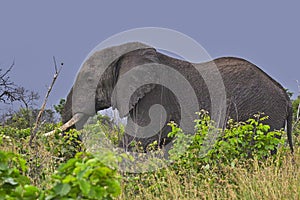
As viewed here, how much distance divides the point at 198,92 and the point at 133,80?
39.0 inches

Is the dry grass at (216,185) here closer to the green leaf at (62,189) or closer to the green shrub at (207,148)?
the green shrub at (207,148)

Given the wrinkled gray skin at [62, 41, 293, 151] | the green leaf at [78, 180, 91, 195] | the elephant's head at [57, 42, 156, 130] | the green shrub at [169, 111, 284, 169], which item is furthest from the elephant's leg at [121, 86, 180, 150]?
the green leaf at [78, 180, 91, 195]

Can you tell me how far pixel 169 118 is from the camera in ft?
25.4

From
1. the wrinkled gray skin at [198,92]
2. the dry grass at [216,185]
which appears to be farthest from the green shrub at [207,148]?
the wrinkled gray skin at [198,92]

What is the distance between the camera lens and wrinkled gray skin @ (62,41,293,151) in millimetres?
7742

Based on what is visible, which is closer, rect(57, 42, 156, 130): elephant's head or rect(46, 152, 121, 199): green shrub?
rect(46, 152, 121, 199): green shrub

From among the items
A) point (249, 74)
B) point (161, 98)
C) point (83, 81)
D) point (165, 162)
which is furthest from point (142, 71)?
point (165, 162)

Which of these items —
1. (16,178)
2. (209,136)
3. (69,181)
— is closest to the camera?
(69,181)

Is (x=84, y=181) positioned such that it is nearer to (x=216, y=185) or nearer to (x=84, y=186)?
(x=84, y=186)

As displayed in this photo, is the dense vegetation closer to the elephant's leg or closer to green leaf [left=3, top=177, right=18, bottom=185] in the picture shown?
the elephant's leg

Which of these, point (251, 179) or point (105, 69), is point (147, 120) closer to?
point (105, 69)

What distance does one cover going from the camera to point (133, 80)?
776cm

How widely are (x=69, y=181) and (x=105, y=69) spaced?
589cm

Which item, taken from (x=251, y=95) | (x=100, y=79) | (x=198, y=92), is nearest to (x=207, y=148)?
(x=198, y=92)
